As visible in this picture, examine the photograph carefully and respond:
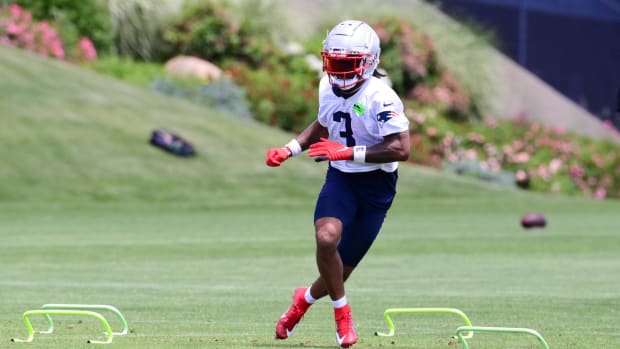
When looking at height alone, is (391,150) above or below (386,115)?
below

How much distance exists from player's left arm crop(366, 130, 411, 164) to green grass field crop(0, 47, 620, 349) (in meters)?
1.14

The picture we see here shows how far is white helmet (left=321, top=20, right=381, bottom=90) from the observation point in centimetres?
941

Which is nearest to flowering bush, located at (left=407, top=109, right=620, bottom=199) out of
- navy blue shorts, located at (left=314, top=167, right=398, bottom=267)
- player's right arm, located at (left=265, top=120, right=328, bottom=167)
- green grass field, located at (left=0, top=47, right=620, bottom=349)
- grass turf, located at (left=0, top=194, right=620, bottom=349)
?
green grass field, located at (left=0, top=47, right=620, bottom=349)

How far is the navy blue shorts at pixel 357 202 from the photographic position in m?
9.52

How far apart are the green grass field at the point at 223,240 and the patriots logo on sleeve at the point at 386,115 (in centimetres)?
138

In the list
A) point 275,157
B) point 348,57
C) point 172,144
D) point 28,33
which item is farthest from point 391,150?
point 28,33

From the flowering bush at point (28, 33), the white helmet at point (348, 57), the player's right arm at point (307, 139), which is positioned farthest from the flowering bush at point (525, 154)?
the white helmet at point (348, 57)

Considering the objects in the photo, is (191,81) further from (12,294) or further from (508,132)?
(12,294)

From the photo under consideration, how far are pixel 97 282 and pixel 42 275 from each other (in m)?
0.99

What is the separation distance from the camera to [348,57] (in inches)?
369

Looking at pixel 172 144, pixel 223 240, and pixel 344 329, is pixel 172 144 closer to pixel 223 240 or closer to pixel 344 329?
pixel 223 240

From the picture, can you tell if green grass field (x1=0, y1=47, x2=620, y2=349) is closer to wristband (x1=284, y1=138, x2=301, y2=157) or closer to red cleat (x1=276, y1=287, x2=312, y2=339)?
red cleat (x1=276, y1=287, x2=312, y2=339)

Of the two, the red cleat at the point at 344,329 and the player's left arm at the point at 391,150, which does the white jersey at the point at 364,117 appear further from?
the red cleat at the point at 344,329

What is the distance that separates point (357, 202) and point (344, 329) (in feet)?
2.97
